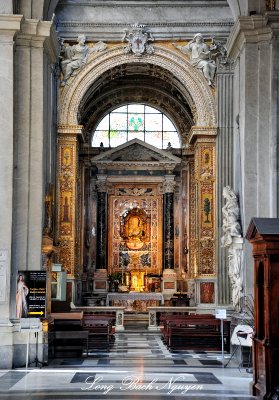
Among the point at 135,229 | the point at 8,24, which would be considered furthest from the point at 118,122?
the point at 8,24

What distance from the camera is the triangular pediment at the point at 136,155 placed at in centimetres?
3259

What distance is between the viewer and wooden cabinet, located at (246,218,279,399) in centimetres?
1155

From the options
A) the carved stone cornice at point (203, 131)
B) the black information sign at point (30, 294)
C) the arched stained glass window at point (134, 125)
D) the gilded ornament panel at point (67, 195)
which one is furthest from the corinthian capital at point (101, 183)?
the black information sign at point (30, 294)

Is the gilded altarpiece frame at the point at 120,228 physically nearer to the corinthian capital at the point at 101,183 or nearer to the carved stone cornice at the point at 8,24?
the corinthian capital at the point at 101,183

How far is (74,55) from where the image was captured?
2722cm

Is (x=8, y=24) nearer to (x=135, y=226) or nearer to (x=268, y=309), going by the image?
(x=268, y=309)

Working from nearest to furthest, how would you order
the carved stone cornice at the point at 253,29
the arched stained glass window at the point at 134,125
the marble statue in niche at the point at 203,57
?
the carved stone cornice at the point at 253,29
the marble statue in niche at the point at 203,57
the arched stained glass window at the point at 134,125

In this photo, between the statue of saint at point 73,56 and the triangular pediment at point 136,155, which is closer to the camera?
the statue of saint at point 73,56

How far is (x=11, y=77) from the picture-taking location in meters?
16.6

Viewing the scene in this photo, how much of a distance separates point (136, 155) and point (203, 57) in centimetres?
706

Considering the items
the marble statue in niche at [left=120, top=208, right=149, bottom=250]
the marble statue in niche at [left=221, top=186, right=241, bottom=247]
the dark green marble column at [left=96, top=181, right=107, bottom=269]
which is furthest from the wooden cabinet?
the marble statue in niche at [left=120, top=208, right=149, bottom=250]

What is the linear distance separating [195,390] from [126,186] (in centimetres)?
2114

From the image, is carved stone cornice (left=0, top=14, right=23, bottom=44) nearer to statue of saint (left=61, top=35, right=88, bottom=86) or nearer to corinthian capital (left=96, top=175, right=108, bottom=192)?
statue of saint (left=61, top=35, right=88, bottom=86)

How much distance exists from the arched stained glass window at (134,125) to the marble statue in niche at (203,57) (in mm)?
7613
